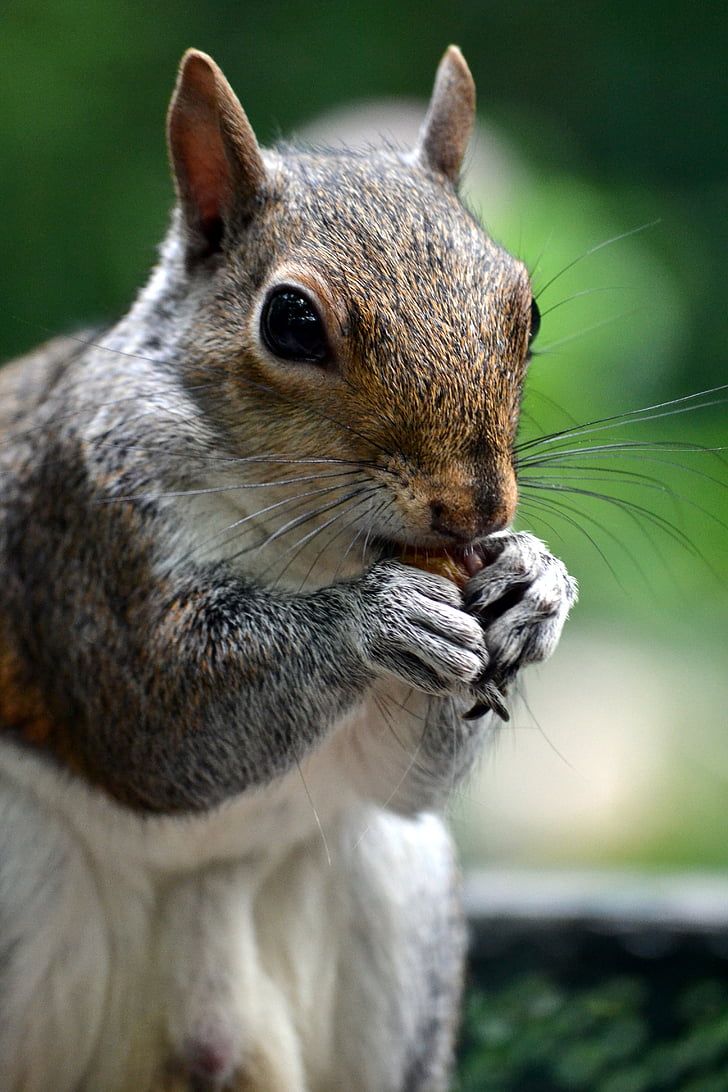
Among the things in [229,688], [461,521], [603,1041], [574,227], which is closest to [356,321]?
[461,521]

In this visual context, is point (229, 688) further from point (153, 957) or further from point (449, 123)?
point (449, 123)

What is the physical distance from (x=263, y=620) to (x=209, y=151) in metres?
0.50

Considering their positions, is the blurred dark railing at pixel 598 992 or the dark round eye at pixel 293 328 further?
the blurred dark railing at pixel 598 992

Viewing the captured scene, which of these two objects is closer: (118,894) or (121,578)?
(121,578)

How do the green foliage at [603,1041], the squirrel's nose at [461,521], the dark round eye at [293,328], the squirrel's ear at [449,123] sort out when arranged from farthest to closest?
the green foliage at [603,1041] → the squirrel's ear at [449,123] → the dark round eye at [293,328] → the squirrel's nose at [461,521]

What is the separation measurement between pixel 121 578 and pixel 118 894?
45 centimetres

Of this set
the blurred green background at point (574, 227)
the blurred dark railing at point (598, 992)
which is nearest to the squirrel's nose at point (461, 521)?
the blurred dark railing at point (598, 992)

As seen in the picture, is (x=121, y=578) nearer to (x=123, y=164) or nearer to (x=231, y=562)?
(x=231, y=562)

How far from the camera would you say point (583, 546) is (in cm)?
326

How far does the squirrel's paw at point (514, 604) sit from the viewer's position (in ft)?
4.02

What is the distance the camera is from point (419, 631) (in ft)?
4.01

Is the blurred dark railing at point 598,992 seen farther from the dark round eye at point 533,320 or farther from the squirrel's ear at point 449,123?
the squirrel's ear at point 449,123

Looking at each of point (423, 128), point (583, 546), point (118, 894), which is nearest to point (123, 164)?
point (583, 546)

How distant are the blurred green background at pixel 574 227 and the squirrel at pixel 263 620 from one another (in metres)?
1.23
